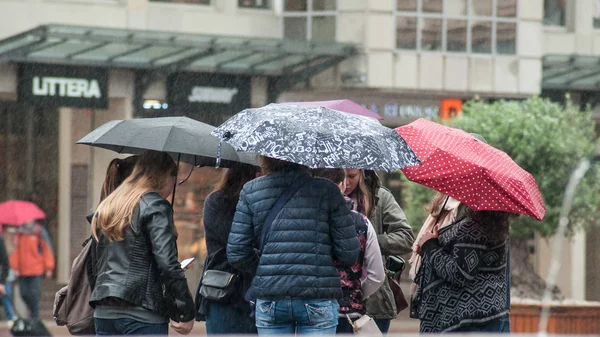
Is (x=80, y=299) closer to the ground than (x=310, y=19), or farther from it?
closer to the ground

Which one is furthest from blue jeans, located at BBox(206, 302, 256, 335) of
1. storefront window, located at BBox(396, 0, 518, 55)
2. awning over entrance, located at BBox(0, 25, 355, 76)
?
storefront window, located at BBox(396, 0, 518, 55)

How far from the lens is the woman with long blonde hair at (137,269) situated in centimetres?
606

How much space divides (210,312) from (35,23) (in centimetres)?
1350

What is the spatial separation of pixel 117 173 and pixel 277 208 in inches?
46.2

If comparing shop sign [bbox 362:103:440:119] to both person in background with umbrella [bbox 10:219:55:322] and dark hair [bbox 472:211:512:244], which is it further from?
dark hair [bbox 472:211:512:244]

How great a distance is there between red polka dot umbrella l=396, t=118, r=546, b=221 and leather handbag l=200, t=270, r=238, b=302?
111 cm

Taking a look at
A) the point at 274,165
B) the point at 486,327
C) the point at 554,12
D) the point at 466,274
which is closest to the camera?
the point at 274,165

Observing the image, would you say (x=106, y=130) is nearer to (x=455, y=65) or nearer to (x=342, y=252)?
(x=342, y=252)

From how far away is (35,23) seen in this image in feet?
63.4

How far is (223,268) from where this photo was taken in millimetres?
6633

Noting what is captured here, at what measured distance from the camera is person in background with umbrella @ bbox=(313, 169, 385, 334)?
20.0ft

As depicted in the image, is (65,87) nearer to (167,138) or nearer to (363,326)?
(167,138)

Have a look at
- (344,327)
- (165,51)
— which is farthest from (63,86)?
(344,327)

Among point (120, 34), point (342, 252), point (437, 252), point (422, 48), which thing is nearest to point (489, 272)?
point (437, 252)
